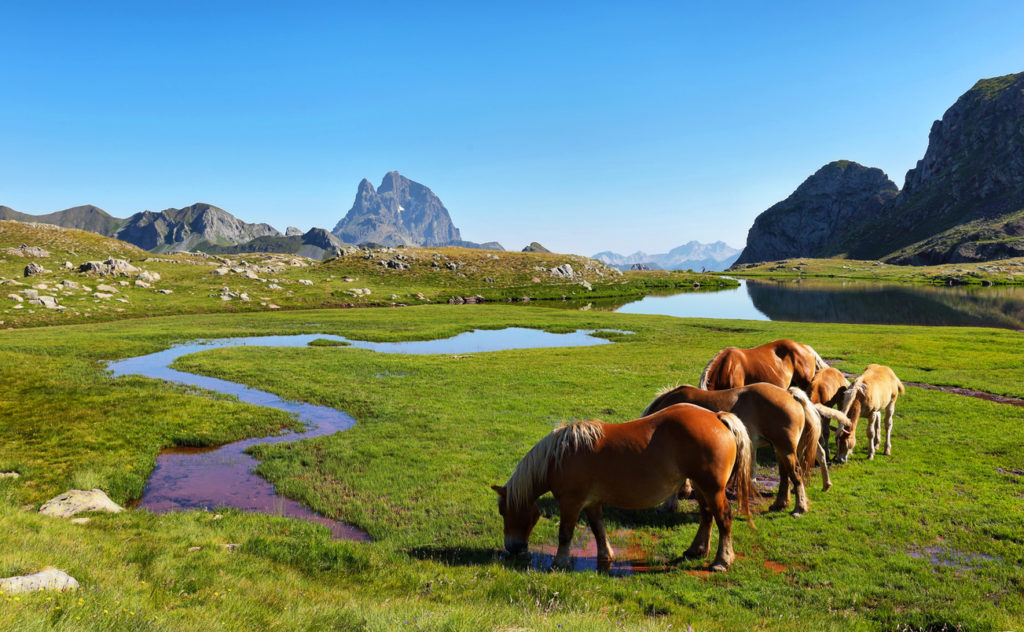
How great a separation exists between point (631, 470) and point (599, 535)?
162 cm

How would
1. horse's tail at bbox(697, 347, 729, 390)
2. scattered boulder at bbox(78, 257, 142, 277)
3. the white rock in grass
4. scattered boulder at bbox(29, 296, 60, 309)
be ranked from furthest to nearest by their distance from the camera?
scattered boulder at bbox(78, 257, 142, 277) < scattered boulder at bbox(29, 296, 60, 309) < horse's tail at bbox(697, 347, 729, 390) < the white rock in grass

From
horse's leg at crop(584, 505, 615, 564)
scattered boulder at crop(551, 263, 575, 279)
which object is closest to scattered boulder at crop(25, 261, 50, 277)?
horse's leg at crop(584, 505, 615, 564)

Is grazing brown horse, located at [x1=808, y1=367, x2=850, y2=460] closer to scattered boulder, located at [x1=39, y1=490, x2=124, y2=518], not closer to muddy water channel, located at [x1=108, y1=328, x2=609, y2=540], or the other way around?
muddy water channel, located at [x1=108, y1=328, x2=609, y2=540]

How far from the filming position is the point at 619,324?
53031mm

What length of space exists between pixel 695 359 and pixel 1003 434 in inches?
631

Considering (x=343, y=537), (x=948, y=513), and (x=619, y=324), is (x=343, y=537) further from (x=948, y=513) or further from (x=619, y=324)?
(x=619, y=324)

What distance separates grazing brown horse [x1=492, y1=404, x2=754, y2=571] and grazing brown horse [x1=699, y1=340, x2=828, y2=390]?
6.31m

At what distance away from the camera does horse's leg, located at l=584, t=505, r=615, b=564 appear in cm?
911

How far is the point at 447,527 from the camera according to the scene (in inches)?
418

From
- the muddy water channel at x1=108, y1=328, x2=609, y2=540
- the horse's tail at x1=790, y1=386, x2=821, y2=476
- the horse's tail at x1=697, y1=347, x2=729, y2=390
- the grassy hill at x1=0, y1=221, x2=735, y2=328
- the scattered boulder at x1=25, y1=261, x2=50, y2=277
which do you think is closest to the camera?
the horse's tail at x1=790, y1=386, x2=821, y2=476

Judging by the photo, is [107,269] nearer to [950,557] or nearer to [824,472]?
[824,472]

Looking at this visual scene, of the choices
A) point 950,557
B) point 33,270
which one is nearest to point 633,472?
point 950,557

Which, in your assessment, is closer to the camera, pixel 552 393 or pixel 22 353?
pixel 552 393

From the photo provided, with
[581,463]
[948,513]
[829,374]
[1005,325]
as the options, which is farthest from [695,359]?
[1005,325]
